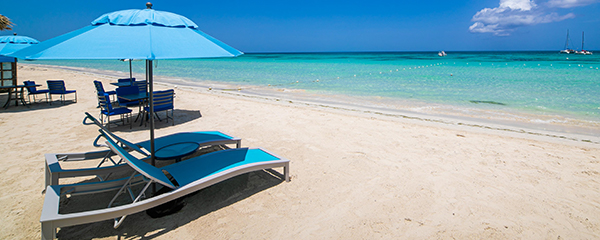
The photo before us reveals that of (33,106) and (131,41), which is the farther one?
(33,106)

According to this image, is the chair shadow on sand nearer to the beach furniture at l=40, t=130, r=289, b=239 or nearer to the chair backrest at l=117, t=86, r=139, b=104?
the chair backrest at l=117, t=86, r=139, b=104

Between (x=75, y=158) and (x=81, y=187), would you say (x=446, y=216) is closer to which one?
(x=81, y=187)

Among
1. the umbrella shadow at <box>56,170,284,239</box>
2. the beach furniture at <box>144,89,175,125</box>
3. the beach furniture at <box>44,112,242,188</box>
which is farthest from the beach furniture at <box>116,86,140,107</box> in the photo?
the umbrella shadow at <box>56,170,284,239</box>

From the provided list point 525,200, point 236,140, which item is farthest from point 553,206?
point 236,140

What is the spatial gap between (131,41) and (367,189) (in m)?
2.84

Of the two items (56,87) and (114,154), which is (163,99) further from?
(56,87)

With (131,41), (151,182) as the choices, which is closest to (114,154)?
(151,182)

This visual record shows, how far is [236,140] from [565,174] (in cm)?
444

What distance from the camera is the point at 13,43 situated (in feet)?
22.4

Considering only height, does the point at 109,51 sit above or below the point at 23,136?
above

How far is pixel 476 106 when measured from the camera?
1004 cm

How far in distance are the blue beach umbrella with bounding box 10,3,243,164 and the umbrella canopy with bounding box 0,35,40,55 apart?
5287 mm

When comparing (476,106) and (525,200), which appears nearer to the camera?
(525,200)

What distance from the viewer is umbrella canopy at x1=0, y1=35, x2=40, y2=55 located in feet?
21.1
